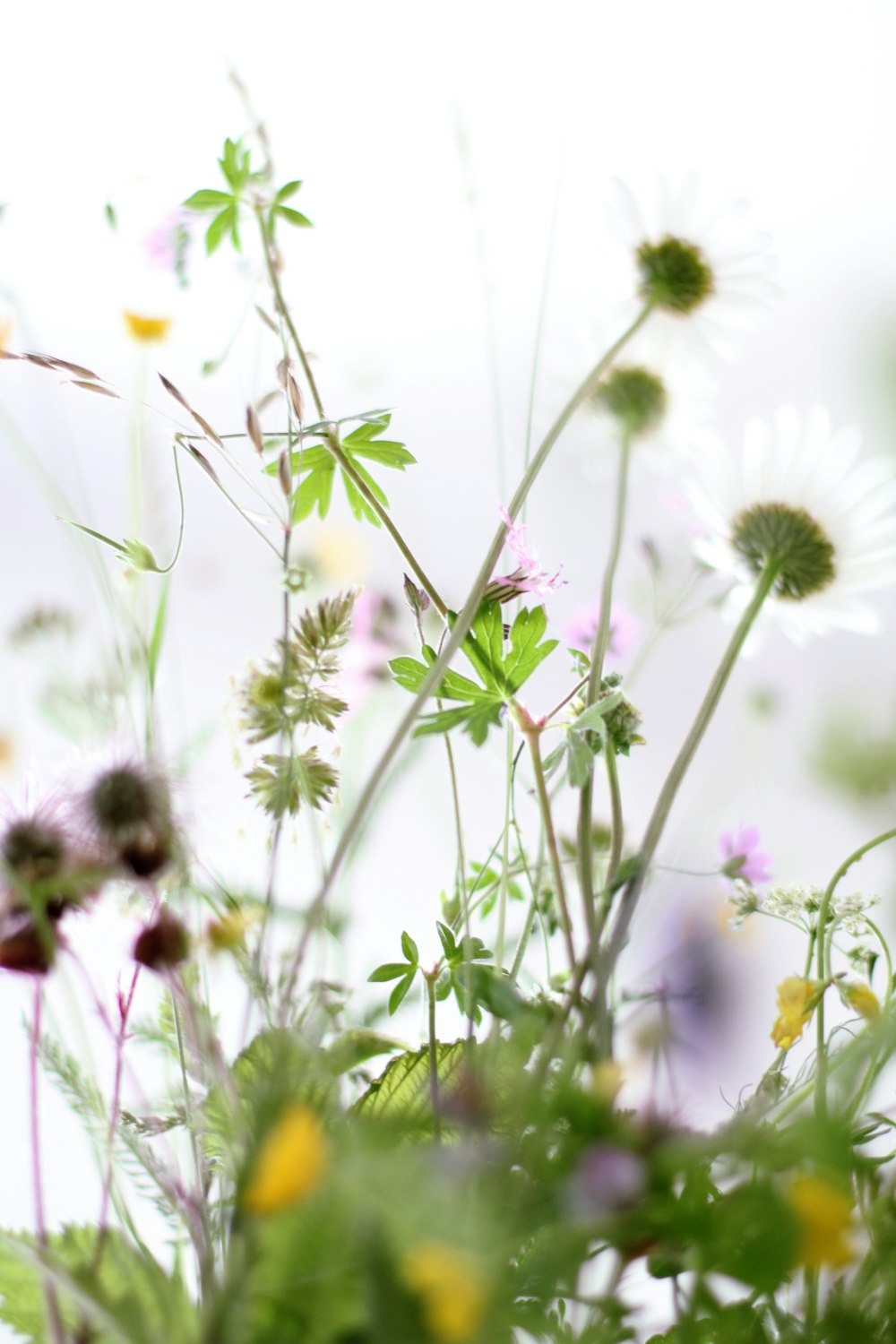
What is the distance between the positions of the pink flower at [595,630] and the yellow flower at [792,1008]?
163mm

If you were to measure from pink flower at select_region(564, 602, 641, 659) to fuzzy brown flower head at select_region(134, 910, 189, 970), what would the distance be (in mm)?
239

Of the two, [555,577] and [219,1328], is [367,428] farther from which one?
[219,1328]

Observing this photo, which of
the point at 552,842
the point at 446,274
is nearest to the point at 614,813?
the point at 552,842

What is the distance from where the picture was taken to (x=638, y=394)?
472 mm

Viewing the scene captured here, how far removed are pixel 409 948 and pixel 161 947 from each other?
15 centimetres

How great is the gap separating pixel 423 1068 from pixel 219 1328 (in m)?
0.17

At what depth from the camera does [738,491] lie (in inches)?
15.5

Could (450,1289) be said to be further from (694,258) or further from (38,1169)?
(694,258)

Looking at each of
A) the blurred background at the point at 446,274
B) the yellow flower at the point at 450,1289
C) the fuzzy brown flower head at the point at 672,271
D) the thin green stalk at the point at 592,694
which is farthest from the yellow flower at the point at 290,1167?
the blurred background at the point at 446,274

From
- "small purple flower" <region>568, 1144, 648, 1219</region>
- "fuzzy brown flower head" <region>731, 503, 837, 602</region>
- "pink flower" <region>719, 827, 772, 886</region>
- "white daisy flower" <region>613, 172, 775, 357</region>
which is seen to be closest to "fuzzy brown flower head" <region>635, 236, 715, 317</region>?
"white daisy flower" <region>613, 172, 775, 357</region>

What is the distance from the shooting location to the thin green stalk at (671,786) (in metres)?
0.31

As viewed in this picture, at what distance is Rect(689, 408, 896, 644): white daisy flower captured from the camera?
1.26ft

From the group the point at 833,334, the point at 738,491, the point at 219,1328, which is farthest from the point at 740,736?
the point at 219,1328

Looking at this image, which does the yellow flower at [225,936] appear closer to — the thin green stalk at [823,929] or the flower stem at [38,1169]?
the flower stem at [38,1169]
